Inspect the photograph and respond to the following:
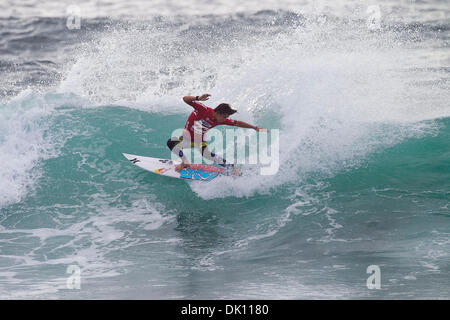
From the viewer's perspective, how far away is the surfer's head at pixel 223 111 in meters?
7.73

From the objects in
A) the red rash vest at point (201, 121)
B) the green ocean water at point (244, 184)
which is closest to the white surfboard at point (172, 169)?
the green ocean water at point (244, 184)

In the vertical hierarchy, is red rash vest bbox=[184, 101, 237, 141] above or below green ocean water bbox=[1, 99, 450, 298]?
above

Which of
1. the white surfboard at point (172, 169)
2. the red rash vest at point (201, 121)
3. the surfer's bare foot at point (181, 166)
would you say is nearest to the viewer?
the red rash vest at point (201, 121)

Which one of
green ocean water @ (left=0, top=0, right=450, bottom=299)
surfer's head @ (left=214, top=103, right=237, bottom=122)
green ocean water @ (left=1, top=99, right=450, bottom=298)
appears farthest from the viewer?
surfer's head @ (left=214, top=103, right=237, bottom=122)

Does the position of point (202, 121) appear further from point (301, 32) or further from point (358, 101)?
point (301, 32)

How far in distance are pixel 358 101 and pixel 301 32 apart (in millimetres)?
2636

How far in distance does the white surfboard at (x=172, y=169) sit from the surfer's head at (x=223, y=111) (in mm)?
1431

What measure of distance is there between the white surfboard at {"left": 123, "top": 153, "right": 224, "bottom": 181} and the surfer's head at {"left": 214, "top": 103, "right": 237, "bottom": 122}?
1.43 m

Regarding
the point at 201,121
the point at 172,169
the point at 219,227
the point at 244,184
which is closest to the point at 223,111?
the point at 201,121

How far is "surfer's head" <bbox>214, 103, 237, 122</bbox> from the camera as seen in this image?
7734 mm

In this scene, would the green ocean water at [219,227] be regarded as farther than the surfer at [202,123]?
No

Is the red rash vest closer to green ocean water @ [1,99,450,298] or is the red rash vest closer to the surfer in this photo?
the surfer

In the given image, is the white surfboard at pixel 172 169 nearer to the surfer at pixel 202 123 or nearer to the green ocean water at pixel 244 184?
the green ocean water at pixel 244 184

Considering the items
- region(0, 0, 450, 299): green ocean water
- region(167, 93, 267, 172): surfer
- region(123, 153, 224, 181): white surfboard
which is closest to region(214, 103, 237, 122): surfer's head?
region(167, 93, 267, 172): surfer
